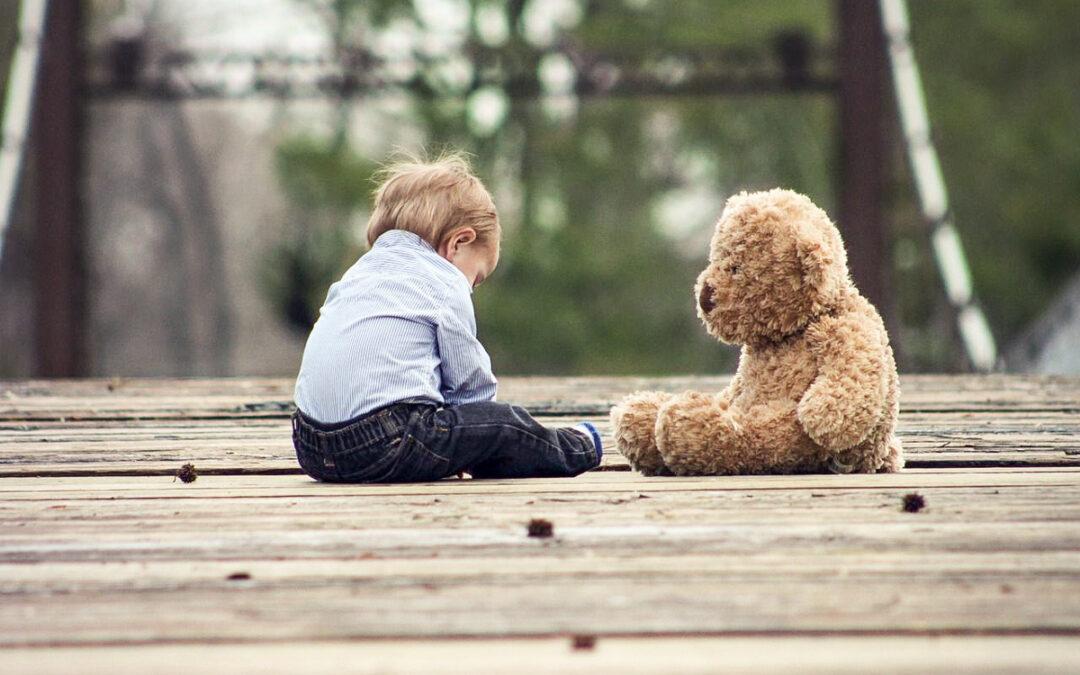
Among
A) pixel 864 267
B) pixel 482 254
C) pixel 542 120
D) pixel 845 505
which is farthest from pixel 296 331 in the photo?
pixel 845 505

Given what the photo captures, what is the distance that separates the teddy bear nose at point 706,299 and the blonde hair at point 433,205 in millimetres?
599

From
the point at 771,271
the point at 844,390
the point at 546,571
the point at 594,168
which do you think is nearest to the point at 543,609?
the point at 546,571

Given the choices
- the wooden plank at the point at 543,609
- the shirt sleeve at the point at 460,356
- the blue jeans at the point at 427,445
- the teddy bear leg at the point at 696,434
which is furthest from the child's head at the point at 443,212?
the wooden plank at the point at 543,609

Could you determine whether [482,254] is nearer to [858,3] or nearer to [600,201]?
[858,3]

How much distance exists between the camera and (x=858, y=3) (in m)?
7.44

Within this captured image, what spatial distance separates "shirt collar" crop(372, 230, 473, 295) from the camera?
8.86 feet

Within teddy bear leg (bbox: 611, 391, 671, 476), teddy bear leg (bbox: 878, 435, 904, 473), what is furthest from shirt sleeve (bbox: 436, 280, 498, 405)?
teddy bear leg (bbox: 878, 435, 904, 473)

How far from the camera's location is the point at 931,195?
7676 mm

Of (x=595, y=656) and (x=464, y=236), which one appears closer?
(x=595, y=656)

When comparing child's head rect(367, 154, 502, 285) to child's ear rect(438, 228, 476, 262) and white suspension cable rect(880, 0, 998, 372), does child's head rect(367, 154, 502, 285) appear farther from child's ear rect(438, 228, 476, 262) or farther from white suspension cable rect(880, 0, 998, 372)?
white suspension cable rect(880, 0, 998, 372)

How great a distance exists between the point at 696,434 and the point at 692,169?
576 inches

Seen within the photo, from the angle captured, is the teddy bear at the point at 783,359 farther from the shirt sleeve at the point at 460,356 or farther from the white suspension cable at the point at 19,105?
the white suspension cable at the point at 19,105

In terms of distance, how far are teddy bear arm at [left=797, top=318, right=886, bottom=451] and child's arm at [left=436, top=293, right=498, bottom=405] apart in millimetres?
714

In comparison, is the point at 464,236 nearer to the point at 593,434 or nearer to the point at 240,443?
the point at 593,434
